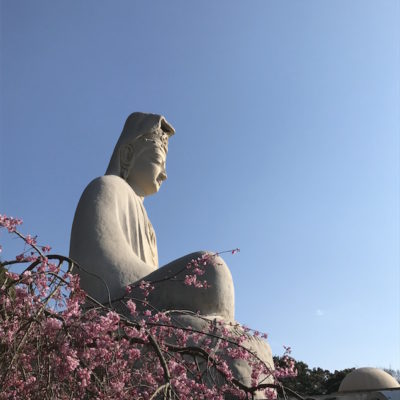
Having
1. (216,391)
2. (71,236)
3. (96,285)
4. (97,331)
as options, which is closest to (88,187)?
(71,236)

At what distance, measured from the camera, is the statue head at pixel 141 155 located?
26.9ft

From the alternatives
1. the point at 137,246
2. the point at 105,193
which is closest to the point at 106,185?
the point at 105,193

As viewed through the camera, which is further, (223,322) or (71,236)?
(71,236)

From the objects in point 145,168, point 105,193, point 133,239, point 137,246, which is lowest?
point 137,246

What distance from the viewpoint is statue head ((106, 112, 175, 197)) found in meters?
8.20

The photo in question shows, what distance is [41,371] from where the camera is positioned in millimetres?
2398

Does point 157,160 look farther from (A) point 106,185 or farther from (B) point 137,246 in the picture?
(B) point 137,246

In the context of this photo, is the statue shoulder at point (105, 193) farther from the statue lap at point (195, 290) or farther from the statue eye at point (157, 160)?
the statue lap at point (195, 290)

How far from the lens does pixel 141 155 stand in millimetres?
8258

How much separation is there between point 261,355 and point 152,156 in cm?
434

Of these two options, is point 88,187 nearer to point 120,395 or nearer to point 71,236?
point 71,236

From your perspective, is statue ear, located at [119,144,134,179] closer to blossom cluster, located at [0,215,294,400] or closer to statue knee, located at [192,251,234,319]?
statue knee, located at [192,251,234,319]

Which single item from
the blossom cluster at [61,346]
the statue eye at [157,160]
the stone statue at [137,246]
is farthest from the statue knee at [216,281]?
the statue eye at [157,160]

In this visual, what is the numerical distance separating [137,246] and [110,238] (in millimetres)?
932
